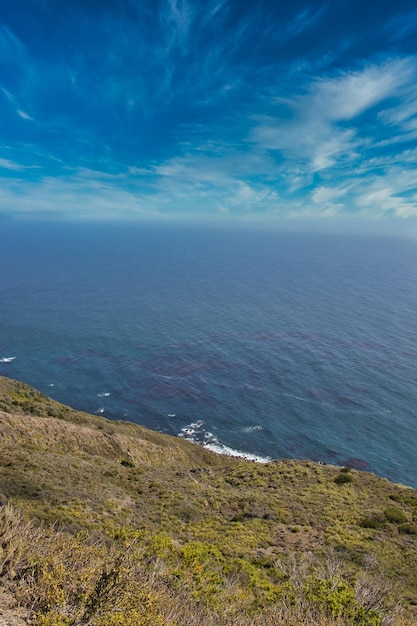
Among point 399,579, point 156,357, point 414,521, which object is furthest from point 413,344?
point 399,579

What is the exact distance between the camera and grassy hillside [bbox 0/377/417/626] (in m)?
13.8

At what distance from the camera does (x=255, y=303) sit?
14212cm

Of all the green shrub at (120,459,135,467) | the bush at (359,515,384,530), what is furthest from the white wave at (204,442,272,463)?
the bush at (359,515,384,530)

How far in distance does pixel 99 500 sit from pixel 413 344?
94828mm

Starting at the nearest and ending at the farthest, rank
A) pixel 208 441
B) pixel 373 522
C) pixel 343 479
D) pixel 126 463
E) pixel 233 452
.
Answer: pixel 373 522 → pixel 343 479 → pixel 126 463 → pixel 233 452 → pixel 208 441

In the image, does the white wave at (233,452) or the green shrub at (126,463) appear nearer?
the green shrub at (126,463)

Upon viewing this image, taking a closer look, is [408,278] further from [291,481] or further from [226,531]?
[226,531]

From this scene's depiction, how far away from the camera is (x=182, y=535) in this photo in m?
27.4

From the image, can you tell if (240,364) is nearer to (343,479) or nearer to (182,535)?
(343,479)

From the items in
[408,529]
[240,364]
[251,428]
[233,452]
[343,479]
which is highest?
[408,529]

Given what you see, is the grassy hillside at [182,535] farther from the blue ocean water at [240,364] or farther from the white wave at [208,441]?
the blue ocean water at [240,364]

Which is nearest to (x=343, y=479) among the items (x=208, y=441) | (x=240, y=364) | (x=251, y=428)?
(x=251, y=428)

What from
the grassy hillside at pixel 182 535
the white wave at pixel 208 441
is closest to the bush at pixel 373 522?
the grassy hillside at pixel 182 535

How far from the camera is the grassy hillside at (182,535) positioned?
45.3ft
